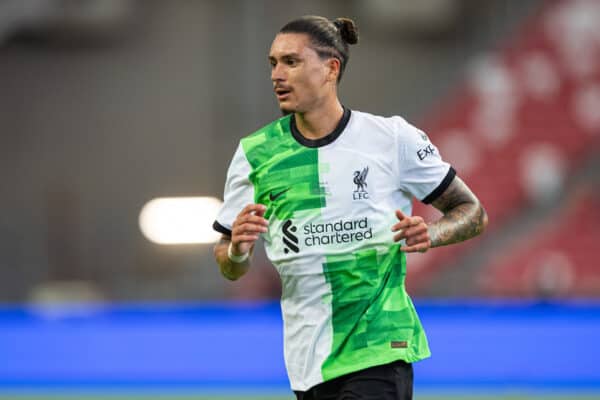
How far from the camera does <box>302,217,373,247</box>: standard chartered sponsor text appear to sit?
4.12 m

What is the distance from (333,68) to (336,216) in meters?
0.55

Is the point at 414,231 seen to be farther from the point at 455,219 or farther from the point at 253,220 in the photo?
the point at 253,220

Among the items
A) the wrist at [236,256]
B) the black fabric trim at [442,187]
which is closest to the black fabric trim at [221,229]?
the wrist at [236,256]

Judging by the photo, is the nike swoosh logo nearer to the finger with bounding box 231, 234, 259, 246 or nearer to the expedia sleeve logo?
the expedia sleeve logo

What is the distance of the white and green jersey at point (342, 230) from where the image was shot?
13.4 ft

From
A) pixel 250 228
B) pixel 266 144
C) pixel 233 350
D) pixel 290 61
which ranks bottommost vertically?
pixel 233 350

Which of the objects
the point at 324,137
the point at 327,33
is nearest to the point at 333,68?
the point at 327,33

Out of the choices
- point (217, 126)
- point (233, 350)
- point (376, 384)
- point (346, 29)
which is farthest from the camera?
point (217, 126)

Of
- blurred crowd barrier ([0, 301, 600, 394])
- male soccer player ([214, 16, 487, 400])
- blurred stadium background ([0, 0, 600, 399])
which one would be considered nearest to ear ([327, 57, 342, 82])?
male soccer player ([214, 16, 487, 400])

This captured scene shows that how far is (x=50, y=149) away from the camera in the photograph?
17.4 metres

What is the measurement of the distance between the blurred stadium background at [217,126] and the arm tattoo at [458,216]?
994cm

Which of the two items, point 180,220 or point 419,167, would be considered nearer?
point 419,167

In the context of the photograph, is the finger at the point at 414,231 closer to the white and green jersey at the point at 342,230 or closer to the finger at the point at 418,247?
the finger at the point at 418,247

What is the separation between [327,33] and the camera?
423cm
